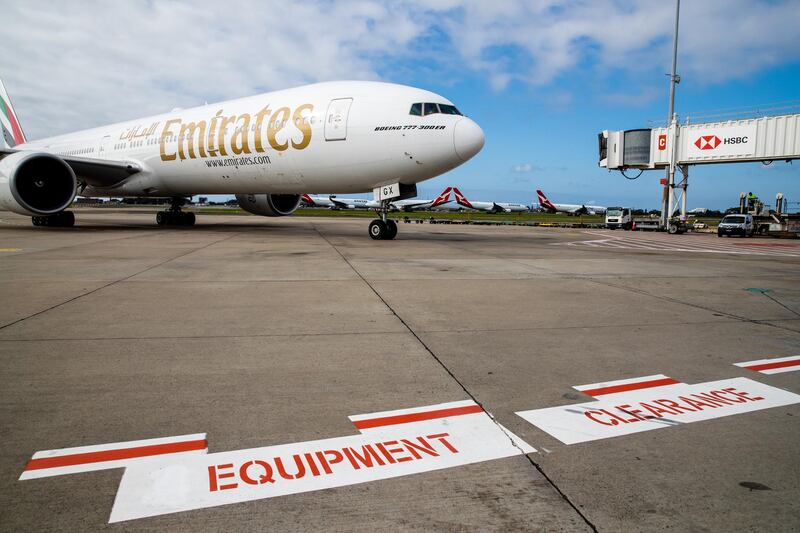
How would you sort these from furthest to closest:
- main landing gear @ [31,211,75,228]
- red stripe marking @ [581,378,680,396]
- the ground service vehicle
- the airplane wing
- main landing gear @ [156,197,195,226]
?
1. the ground service vehicle
2. main landing gear @ [156,197,195,226]
3. main landing gear @ [31,211,75,228]
4. the airplane wing
5. red stripe marking @ [581,378,680,396]

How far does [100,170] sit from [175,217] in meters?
4.34

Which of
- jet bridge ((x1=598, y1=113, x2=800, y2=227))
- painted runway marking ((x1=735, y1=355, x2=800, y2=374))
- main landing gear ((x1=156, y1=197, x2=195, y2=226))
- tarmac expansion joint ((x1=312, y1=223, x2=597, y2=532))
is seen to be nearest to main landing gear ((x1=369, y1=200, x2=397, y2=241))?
tarmac expansion joint ((x1=312, y1=223, x2=597, y2=532))

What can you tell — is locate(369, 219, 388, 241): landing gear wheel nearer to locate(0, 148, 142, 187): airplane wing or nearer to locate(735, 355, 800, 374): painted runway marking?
locate(0, 148, 142, 187): airplane wing

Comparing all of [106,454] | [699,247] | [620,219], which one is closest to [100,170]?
[106,454]

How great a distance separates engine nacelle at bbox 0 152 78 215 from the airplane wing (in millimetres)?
733

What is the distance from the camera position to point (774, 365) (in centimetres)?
354

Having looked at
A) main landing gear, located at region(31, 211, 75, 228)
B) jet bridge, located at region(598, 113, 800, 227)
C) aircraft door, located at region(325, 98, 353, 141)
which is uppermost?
jet bridge, located at region(598, 113, 800, 227)

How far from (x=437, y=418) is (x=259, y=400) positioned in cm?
105

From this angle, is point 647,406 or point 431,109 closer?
point 647,406

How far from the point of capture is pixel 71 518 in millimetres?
1715

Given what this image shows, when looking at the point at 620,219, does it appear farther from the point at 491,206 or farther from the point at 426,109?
the point at 491,206

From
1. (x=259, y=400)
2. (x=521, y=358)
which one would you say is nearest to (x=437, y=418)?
(x=259, y=400)

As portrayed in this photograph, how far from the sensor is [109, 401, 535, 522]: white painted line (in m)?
1.87

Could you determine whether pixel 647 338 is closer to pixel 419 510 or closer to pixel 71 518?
pixel 419 510
